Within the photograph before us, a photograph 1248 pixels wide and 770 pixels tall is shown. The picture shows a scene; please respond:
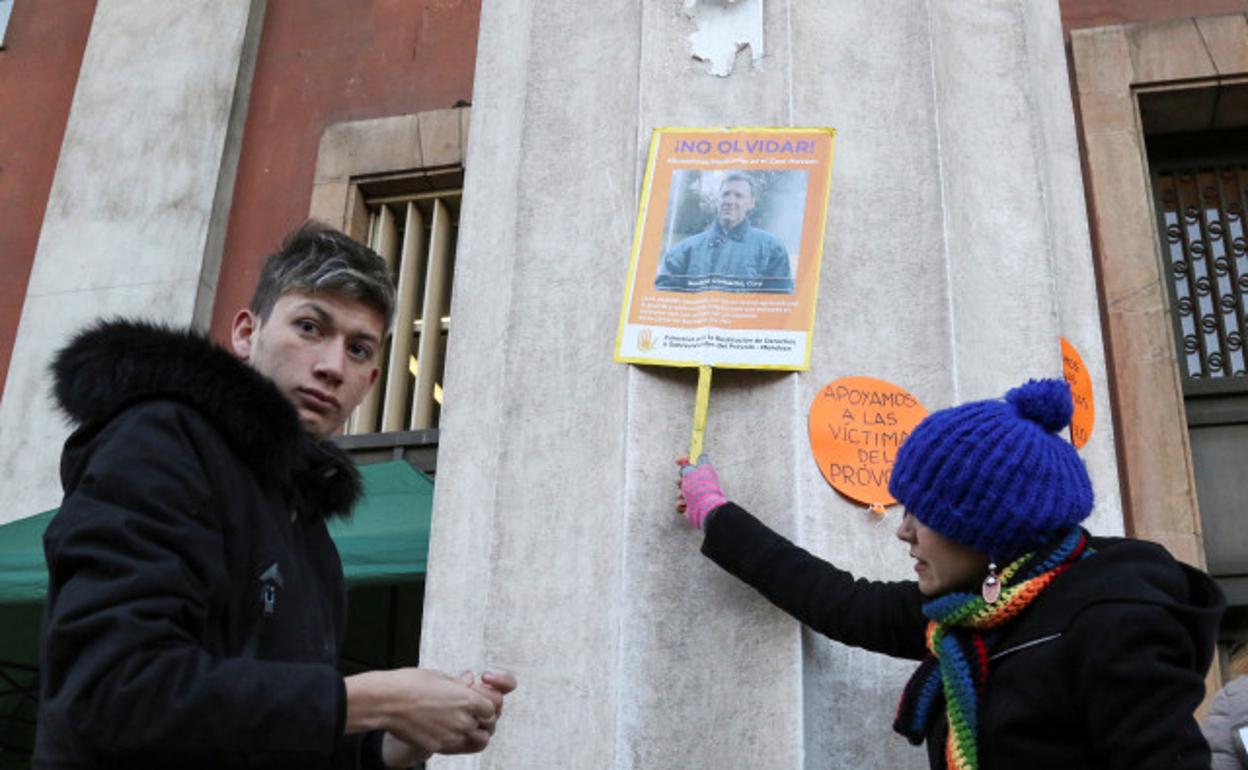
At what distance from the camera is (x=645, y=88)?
334cm

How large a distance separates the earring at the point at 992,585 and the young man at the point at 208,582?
84 cm

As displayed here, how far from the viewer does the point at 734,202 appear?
125 inches

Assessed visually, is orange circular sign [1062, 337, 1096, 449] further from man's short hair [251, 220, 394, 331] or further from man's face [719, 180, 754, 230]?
man's short hair [251, 220, 394, 331]

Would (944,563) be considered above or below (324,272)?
below

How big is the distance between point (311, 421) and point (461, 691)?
23.5 inches

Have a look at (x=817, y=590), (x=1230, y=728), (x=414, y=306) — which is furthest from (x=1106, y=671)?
(x=414, y=306)

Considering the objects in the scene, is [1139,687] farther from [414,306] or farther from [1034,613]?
[414,306]

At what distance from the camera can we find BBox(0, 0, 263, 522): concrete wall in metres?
7.85

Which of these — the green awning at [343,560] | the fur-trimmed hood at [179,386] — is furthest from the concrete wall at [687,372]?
the green awning at [343,560]

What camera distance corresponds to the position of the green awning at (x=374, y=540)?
18.4ft

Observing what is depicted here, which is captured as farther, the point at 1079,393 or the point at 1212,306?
the point at 1212,306

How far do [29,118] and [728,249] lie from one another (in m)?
7.40

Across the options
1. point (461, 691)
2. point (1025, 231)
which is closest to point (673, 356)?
point (1025, 231)

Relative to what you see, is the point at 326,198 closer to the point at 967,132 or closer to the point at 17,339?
the point at 17,339
